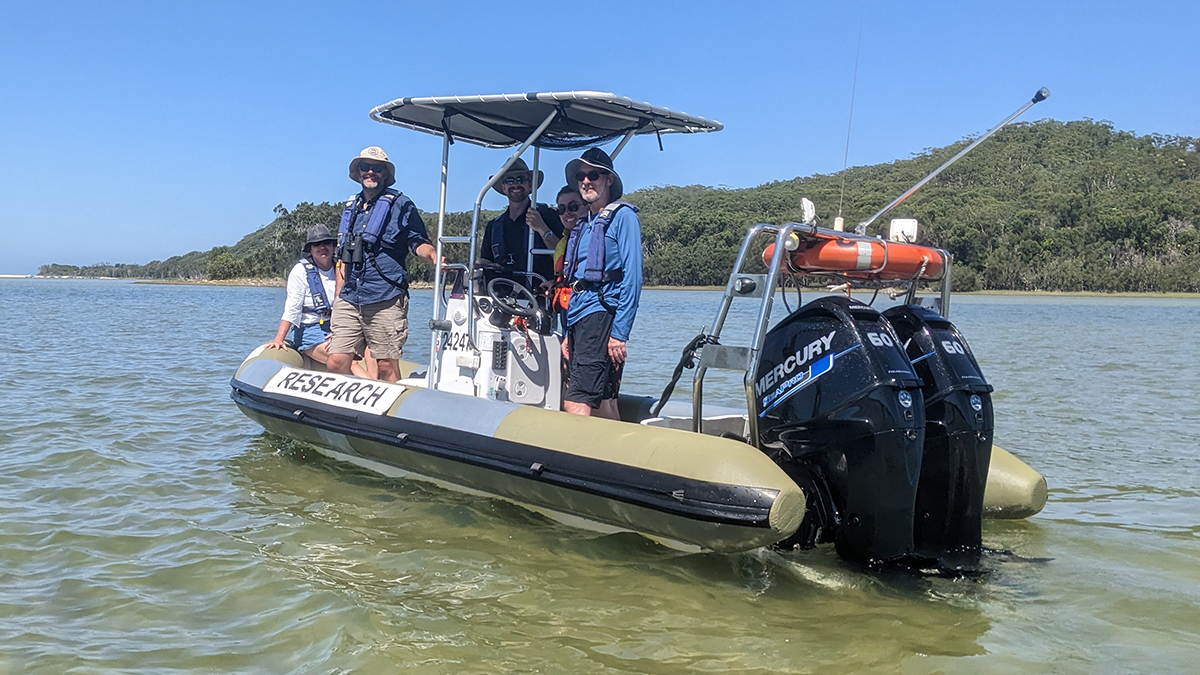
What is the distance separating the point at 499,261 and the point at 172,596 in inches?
109

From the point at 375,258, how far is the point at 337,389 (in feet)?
3.03

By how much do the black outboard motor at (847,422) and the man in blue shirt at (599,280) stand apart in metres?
0.94

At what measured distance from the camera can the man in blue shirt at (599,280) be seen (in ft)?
14.9

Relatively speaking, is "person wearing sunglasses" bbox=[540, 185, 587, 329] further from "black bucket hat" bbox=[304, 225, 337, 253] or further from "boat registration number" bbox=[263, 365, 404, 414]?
"black bucket hat" bbox=[304, 225, 337, 253]

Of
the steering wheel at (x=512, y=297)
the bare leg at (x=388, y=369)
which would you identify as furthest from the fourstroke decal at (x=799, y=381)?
the bare leg at (x=388, y=369)

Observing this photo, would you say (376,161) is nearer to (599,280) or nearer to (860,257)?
(599,280)

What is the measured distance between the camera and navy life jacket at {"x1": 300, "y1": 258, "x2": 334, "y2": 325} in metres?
6.84

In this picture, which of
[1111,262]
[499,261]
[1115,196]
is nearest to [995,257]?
[1111,262]

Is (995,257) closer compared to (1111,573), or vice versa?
(1111,573)

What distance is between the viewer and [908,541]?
3580 millimetres

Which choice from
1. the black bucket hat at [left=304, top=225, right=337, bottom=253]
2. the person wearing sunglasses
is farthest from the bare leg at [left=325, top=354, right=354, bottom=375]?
the person wearing sunglasses

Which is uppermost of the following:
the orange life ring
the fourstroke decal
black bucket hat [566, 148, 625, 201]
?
black bucket hat [566, 148, 625, 201]

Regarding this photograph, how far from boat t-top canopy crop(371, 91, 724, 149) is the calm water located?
2308 mm

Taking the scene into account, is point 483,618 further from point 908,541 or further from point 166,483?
point 166,483
